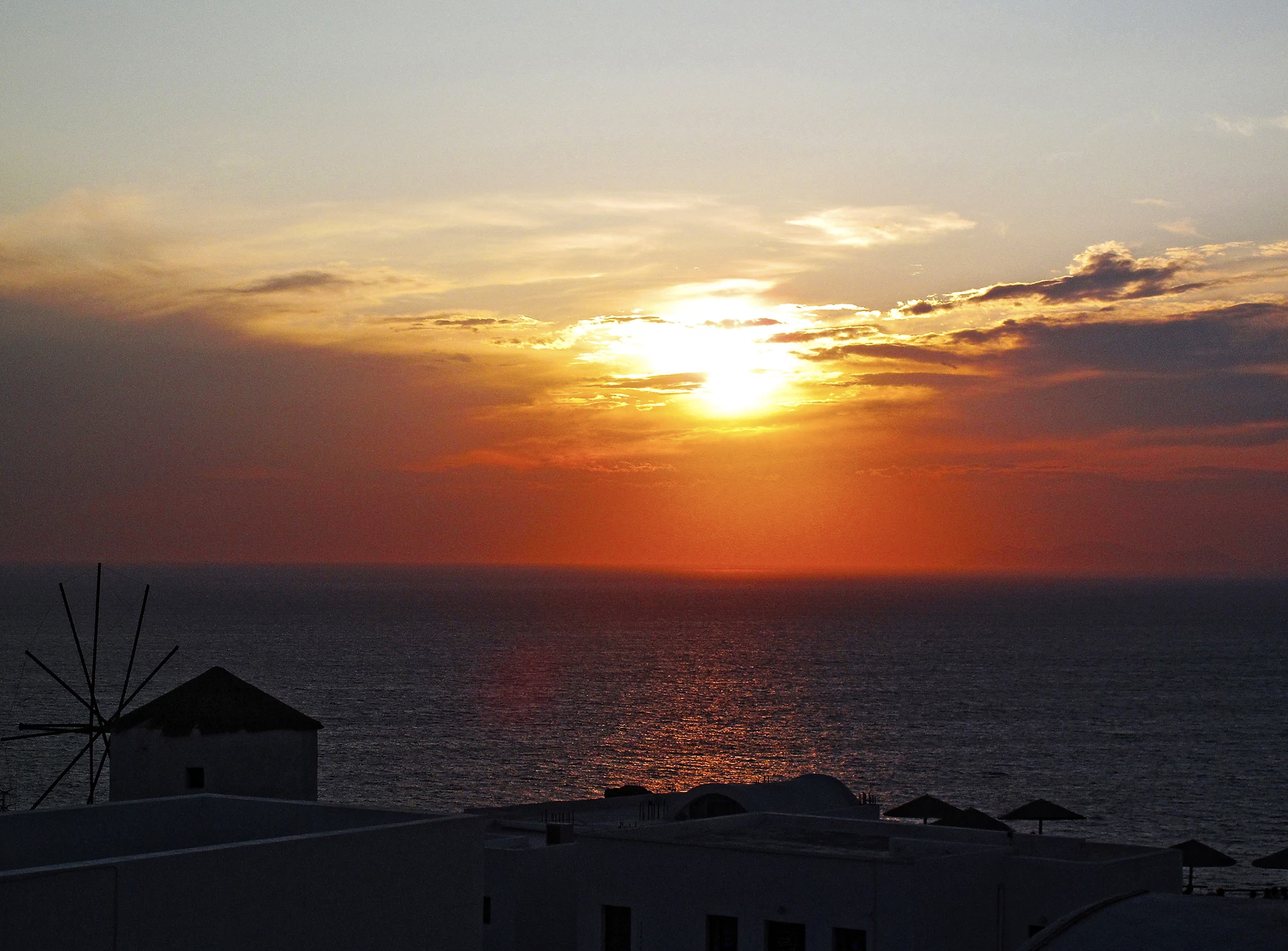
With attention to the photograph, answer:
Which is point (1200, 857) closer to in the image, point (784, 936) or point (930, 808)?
point (930, 808)

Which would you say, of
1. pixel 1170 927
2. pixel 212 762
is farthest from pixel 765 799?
pixel 1170 927

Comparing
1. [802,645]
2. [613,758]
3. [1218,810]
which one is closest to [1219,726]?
[1218,810]

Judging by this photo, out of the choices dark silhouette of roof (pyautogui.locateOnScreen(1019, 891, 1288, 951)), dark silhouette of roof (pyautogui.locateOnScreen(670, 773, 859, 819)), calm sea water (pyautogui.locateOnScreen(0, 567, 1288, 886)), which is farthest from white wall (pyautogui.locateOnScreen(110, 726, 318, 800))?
calm sea water (pyautogui.locateOnScreen(0, 567, 1288, 886))

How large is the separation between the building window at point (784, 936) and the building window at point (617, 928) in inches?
111

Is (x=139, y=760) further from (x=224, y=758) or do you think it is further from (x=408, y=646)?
(x=408, y=646)

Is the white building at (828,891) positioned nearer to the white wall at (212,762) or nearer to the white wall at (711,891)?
the white wall at (711,891)

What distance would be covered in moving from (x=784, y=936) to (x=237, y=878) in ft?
40.4

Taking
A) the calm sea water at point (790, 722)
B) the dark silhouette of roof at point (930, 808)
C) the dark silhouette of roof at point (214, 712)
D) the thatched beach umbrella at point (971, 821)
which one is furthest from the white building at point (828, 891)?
the calm sea water at point (790, 722)

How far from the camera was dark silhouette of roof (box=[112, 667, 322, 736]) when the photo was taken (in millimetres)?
30688

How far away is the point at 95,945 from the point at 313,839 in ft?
10.3

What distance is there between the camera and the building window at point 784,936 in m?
25.5

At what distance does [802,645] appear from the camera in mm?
197375

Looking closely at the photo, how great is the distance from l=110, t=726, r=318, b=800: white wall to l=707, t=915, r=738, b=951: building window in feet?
33.1

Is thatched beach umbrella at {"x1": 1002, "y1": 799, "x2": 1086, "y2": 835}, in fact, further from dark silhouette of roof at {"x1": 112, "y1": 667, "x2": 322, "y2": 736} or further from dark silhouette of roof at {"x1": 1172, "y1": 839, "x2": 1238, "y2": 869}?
dark silhouette of roof at {"x1": 112, "y1": 667, "x2": 322, "y2": 736}
